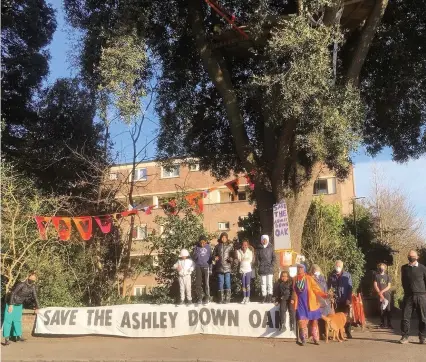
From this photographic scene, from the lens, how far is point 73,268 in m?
15.0

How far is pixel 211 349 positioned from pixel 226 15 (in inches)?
311

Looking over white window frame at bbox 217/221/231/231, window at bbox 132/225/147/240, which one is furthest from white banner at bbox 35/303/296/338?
white window frame at bbox 217/221/231/231

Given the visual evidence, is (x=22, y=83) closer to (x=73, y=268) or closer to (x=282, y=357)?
(x=73, y=268)

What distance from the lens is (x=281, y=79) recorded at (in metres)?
10.2

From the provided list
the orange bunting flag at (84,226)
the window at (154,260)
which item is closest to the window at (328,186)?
the window at (154,260)

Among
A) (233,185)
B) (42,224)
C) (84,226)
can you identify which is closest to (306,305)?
(233,185)

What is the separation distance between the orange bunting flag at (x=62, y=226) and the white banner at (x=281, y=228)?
5410mm

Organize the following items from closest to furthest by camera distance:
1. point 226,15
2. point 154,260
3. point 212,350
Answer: point 212,350, point 226,15, point 154,260

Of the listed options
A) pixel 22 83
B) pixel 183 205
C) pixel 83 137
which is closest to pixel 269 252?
pixel 183 205

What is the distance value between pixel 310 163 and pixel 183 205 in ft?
13.6

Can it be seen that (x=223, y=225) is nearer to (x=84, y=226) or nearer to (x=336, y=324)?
(x=84, y=226)

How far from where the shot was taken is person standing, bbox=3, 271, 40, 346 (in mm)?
11446

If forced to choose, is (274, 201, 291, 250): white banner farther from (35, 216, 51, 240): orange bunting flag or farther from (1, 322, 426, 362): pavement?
(35, 216, 51, 240): orange bunting flag

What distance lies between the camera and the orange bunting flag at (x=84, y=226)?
44.2 feet
